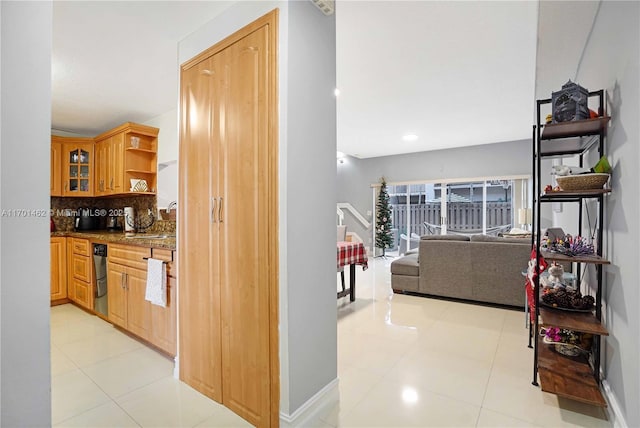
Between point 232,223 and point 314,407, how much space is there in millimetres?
1124

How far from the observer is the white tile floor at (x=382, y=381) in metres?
1.79

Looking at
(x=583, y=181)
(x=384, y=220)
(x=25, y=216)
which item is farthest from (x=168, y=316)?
(x=384, y=220)

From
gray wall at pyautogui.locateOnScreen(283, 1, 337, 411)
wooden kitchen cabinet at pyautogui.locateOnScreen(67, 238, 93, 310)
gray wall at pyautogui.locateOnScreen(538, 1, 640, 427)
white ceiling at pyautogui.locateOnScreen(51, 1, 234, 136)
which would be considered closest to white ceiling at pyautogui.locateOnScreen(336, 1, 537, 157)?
gray wall at pyautogui.locateOnScreen(538, 1, 640, 427)

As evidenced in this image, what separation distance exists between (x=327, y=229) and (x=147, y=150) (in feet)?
10.9

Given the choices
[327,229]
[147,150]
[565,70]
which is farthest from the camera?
[147,150]

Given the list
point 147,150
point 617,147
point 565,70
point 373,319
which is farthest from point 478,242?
point 147,150

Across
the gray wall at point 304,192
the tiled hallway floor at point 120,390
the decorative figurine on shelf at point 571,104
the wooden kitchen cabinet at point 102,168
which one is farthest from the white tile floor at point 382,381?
the wooden kitchen cabinet at point 102,168

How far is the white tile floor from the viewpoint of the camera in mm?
1785

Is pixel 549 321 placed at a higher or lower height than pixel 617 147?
lower

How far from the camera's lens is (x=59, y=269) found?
3992 millimetres

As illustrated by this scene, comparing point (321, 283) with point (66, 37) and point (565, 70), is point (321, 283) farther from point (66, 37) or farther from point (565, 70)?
point (565, 70)

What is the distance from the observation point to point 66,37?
7.43ft

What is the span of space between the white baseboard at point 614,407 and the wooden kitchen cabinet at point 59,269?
5354 millimetres

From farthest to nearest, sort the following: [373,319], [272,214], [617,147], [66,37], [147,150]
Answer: [147,150] < [373,319] < [66,37] < [617,147] < [272,214]
